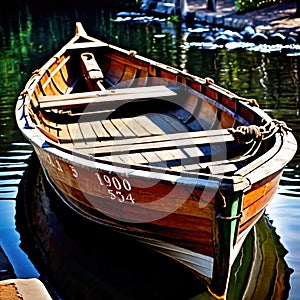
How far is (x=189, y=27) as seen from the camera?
26.5 meters

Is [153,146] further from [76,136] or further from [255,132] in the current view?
[76,136]

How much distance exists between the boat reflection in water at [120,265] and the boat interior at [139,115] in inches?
41.3

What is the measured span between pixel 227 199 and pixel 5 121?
8371 mm

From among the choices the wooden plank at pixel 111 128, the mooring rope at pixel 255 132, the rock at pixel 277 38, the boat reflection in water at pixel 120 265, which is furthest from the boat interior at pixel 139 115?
the rock at pixel 277 38

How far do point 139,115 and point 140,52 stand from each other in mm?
11668

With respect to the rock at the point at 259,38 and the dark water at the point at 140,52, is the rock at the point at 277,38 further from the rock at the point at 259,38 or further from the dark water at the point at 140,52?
the dark water at the point at 140,52

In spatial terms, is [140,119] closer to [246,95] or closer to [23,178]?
[23,178]

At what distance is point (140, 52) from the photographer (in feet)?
68.5

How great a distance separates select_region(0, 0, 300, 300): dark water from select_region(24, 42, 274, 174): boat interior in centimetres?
119

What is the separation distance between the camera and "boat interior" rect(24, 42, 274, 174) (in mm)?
7262

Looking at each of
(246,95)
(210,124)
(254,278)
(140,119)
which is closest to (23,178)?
(140,119)

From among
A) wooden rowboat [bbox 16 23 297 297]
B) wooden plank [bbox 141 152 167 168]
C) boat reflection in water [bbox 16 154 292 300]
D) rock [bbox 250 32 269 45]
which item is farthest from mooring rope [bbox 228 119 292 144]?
Result: rock [bbox 250 32 269 45]

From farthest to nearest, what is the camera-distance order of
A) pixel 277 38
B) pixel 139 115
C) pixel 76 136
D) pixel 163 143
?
pixel 277 38, pixel 139 115, pixel 76 136, pixel 163 143

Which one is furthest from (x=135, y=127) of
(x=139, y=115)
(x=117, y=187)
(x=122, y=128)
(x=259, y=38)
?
(x=259, y=38)
